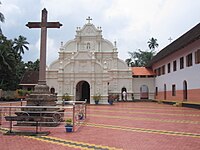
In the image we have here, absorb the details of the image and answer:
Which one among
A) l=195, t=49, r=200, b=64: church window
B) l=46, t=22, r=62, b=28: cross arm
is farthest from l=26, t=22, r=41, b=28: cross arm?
l=195, t=49, r=200, b=64: church window

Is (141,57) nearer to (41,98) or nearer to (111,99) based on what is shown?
(111,99)

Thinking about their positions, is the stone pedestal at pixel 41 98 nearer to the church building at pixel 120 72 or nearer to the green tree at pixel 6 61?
the church building at pixel 120 72

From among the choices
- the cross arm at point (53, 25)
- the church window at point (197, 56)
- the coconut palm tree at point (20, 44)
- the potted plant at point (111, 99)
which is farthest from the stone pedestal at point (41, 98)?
the coconut palm tree at point (20, 44)

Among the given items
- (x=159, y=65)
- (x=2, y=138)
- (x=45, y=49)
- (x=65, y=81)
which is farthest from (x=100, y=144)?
(x=159, y=65)

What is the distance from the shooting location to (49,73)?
35.4 m

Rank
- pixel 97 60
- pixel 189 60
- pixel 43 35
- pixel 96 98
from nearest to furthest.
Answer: pixel 43 35
pixel 189 60
pixel 96 98
pixel 97 60

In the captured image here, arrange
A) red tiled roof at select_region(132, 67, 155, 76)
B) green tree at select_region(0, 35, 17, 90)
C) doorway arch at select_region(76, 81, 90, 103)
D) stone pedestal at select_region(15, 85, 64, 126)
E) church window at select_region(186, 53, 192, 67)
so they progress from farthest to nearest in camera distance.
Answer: red tiled roof at select_region(132, 67, 155, 76), green tree at select_region(0, 35, 17, 90), doorway arch at select_region(76, 81, 90, 103), church window at select_region(186, 53, 192, 67), stone pedestal at select_region(15, 85, 64, 126)

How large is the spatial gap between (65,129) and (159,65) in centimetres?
2692

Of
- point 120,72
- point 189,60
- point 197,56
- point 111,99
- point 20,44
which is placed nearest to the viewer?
point 197,56

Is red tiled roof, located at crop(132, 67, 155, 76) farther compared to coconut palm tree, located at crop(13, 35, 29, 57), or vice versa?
coconut palm tree, located at crop(13, 35, 29, 57)

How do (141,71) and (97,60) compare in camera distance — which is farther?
(141,71)

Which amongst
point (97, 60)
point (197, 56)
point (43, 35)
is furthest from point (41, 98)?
point (97, 60)

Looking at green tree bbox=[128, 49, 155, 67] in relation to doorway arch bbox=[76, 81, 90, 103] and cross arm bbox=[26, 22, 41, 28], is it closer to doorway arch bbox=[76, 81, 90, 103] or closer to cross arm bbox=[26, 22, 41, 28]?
doorway arch bbox=[76, 81, 90, 103]

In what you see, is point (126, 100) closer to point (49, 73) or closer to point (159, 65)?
point (159, 65)
